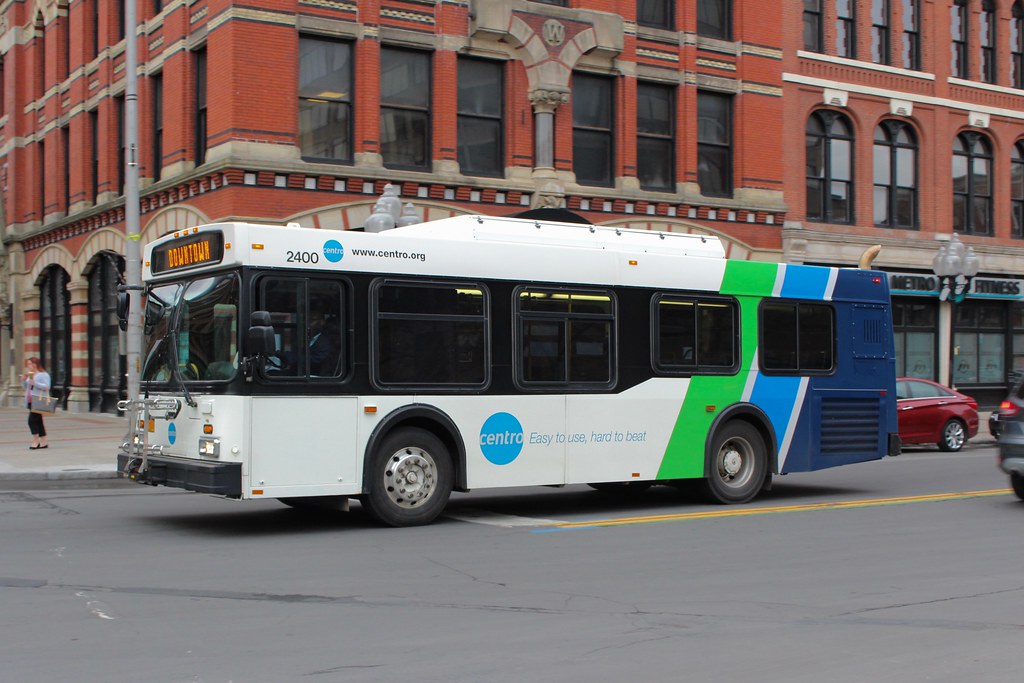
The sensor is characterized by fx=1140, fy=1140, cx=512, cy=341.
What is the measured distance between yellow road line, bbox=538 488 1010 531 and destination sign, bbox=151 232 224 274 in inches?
170

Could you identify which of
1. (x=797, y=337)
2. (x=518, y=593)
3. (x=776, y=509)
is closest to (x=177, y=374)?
(x=518, y=593)

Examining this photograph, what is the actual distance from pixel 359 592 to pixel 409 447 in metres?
3.40

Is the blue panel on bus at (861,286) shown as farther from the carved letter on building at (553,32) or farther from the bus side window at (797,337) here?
the carved letter on building at (553,32)

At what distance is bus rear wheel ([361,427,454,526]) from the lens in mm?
11391

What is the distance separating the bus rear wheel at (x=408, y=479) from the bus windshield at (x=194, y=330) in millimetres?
1774

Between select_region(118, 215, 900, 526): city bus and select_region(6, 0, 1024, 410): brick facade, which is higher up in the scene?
select_region(6, 0, 1024, 410): brick facade

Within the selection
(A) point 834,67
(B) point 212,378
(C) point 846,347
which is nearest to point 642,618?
(B) point 212,378

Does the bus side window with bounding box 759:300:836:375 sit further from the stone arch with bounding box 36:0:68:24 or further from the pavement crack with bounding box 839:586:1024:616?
the stone arch with bounding box 36:0:68:24

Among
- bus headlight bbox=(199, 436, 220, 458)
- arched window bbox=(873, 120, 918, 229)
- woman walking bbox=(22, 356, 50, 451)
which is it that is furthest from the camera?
arched window bbox=(873, 120, 918, 229)

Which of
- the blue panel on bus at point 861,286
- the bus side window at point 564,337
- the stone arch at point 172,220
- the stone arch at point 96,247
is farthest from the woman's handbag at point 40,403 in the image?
the blue panel on bus at point 861,286

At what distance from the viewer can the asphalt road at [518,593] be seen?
634 centimetres

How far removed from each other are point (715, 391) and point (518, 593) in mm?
6030

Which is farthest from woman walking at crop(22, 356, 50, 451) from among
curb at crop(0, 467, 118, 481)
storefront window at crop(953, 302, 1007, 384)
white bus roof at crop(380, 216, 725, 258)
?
storefront window at crop(953, 302, 1007, 384)

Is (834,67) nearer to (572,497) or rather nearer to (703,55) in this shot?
(703,55)
